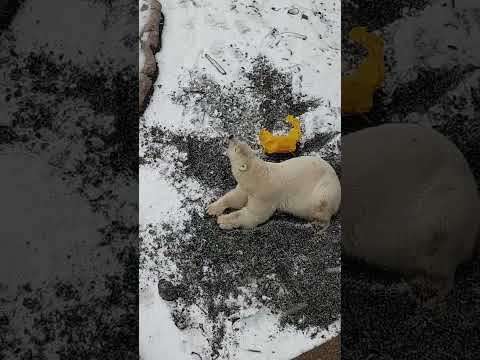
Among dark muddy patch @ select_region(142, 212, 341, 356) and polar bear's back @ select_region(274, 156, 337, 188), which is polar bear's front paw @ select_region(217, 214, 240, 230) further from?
polar bear's back @ select_region(274, 156, 337, 188)

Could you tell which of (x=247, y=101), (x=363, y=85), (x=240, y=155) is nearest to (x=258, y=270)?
(x=240, y=155)

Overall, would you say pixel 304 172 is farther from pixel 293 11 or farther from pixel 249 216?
pixel 293 11

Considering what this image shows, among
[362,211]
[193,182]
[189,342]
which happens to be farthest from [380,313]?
[193,182]

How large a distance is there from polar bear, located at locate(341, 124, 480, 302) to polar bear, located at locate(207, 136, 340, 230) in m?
0.08

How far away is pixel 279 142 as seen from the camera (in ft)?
6.36

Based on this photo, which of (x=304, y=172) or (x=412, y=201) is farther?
(x=304, y=172)

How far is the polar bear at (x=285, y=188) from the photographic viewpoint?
1.68 meters

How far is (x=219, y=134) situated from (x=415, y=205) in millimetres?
759

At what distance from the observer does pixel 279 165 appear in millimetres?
1731

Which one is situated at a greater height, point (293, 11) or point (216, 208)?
point (293, 11)

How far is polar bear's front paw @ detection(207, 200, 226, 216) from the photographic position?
1.82 metres

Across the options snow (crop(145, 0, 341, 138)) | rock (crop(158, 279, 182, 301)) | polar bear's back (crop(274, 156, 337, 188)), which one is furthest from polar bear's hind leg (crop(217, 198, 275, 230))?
snow (crop(145, 0, 341, 138))

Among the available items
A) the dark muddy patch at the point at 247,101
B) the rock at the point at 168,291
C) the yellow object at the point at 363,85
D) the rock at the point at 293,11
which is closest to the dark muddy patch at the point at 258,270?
the rock at the point at 168,291

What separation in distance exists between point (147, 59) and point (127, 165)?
17.2 inches
